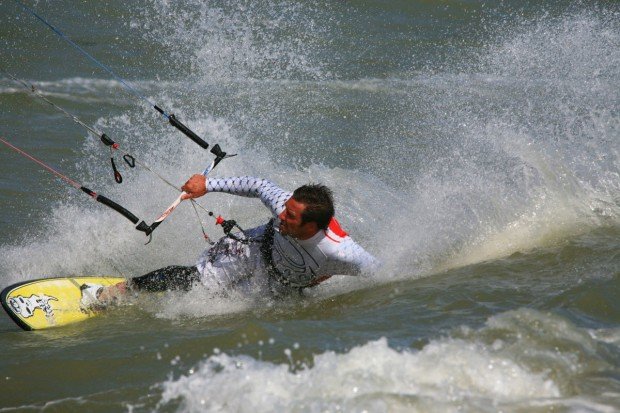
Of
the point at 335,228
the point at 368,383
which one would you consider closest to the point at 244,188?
the point at 335,228

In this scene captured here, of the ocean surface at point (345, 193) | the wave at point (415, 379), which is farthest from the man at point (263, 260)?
the wave at point (415, 379)

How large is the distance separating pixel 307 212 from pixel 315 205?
76 mm

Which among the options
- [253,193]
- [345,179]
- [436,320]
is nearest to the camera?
[436,320]

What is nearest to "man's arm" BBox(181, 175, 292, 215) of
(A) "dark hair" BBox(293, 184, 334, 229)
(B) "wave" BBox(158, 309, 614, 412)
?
(A) "dark hair" BBox(293, 184, 334, 229)

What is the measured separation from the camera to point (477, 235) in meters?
7.06

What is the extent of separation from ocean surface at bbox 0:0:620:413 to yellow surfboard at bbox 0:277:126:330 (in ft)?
0.45

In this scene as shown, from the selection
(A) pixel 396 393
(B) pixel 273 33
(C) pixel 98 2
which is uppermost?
(C) pixel 98 2

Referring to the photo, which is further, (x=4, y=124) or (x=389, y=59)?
(x=389, y=59)

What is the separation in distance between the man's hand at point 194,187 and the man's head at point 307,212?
2.72 ft

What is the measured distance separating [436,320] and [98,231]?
406 centimetres

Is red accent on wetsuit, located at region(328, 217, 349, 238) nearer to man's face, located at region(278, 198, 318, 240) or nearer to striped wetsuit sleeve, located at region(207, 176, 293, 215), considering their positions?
man's face, located at region(278, 198, 318, 240)

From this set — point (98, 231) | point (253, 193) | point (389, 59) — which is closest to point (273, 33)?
point (389, 59)

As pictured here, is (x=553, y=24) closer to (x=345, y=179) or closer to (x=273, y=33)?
(x=273, y=33)

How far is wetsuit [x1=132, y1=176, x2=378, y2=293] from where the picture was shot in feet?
18.8
